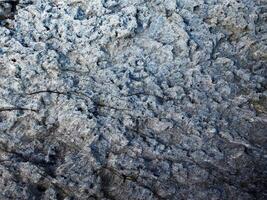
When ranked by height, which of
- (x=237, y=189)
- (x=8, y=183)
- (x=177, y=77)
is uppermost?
(x=177, y=77)

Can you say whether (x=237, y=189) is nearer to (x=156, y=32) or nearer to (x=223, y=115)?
(x=223, y=115)

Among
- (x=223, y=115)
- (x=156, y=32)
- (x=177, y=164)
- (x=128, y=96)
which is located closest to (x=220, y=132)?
(x=223, y=115)

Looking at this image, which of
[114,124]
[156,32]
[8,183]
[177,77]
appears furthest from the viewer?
[156,32]

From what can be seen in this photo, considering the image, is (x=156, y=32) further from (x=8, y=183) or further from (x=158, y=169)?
(x=8, y=183)

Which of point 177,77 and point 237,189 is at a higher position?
point 177,77

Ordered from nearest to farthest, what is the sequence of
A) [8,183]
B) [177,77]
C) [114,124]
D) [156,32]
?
[8,183]
[114,124]
[177,77]
[156,32]

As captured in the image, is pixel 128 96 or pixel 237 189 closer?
pixel 237 189

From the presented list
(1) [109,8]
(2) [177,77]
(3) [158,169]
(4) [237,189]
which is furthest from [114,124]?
(1) [109,8]
